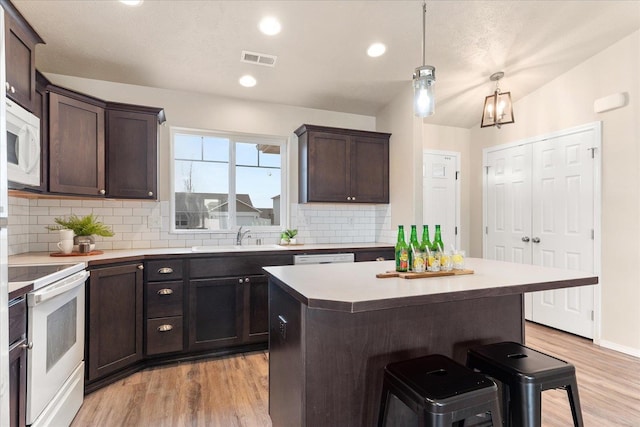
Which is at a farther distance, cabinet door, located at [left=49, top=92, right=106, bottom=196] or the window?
the window

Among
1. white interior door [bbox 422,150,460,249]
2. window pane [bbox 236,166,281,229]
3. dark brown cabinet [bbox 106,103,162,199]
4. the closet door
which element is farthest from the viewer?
white interior door [bbox 422,150,460,249]

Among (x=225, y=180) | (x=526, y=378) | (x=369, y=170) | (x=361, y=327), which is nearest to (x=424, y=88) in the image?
(x=361, y=327)

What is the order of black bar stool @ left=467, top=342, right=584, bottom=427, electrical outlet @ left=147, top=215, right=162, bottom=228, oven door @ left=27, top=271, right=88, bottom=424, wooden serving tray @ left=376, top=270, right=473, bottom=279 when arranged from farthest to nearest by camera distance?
electrical outlet @ left=147, top=215, right=162, bottom=228, wooden serving tray @ left=376, top=270, right=473, bottom=279, oven door @ left=27, top=271, right=88, bottom=424, black bar stool @ left=467, top=342, right=584, bottom=427

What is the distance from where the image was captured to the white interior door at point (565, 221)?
3.50m

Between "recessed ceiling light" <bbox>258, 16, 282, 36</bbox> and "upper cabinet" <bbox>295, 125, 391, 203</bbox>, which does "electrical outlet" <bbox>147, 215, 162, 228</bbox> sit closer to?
"upper cabinet" <bbox>295, 125, 391, 203</bbox>

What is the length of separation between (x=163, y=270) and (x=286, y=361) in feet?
5.54

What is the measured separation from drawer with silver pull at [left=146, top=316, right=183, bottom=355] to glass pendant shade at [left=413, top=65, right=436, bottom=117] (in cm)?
257

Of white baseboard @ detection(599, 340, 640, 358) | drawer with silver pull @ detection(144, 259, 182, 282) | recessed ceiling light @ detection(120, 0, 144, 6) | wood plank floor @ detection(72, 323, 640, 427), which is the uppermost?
recessed ceiling light @ detection(120, 0, 144, 6)

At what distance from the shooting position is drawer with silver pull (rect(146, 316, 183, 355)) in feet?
9.21

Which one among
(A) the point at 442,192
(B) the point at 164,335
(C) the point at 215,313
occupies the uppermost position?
(A) the point at 442,192

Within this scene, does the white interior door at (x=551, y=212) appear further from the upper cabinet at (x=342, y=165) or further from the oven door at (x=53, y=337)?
the oven door at (x=53, y=337)

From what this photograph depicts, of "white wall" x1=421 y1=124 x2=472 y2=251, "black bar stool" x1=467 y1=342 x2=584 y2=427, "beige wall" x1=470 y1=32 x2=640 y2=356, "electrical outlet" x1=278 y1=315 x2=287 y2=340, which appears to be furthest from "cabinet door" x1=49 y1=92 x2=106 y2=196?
"beige wall" x1=470 y1=32 x2=640 y2=356

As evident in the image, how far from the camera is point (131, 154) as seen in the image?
3012mm

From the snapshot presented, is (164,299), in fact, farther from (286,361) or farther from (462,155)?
(462,155)
